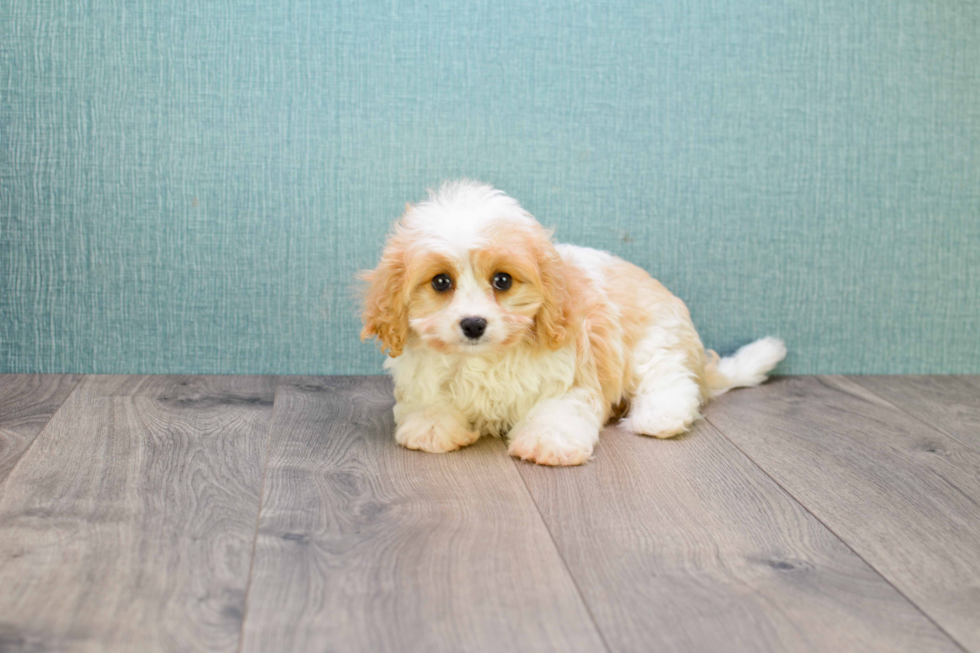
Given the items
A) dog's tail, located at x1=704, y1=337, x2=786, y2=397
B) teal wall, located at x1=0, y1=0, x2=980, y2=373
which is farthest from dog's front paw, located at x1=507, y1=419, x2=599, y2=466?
teal wall, located at x1=0, y1=0, x2=980, y2=373

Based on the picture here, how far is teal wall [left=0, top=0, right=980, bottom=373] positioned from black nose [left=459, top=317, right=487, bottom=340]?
833mm

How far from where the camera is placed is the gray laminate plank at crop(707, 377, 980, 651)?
139 centimetres

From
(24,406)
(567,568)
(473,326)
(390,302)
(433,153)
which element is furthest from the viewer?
(433,153)

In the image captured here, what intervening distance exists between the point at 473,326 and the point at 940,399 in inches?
60.0

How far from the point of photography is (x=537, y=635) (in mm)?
1188

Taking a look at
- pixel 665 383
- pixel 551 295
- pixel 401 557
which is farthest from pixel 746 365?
pixel 401 557

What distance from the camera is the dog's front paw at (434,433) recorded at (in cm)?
194

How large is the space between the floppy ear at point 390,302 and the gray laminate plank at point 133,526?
1.18ft

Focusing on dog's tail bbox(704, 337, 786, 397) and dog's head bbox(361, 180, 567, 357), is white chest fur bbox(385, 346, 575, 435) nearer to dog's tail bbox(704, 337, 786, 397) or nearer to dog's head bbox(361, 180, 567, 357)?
dog's head bbox(361, 180, 567, 357)

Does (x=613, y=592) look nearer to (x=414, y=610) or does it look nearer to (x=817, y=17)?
(x=414, y=610)

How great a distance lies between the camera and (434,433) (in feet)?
6.40

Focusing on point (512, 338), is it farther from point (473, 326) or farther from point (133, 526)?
point (133, 526)

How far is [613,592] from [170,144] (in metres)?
1.82

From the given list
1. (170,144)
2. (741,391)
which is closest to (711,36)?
(741,391)
